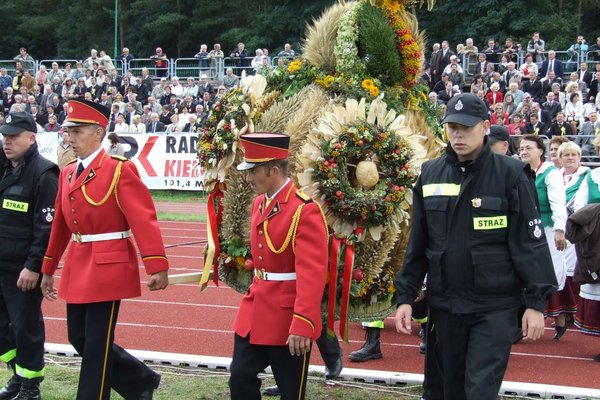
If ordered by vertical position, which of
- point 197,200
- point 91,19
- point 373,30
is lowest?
point 197,200

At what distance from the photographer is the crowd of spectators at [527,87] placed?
18250 mm

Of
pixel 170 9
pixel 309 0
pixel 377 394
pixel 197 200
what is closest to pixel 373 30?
pixel 377 394

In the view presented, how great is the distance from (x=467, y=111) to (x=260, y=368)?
184 centimetres

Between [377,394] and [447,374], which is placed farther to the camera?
[377,394]

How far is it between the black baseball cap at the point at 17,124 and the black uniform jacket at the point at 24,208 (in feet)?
0.57

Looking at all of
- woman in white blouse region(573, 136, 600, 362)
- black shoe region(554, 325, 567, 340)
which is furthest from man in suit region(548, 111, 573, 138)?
woman in white blouse region(573, 136, 600, 362)

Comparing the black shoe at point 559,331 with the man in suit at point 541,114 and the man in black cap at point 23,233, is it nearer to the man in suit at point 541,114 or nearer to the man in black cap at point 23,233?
the man in black cap at point 23,233

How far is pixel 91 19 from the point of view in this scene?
49.2 metres

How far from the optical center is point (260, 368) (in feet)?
17.0

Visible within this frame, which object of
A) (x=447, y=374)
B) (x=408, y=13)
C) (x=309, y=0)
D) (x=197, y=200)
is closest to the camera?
(x=447, y=374)

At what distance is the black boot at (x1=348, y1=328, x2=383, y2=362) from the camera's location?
768 cm

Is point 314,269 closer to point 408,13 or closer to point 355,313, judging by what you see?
point 355,313

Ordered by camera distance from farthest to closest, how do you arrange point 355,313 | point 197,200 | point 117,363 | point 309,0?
point 309,0 → point 197,200 → point 355,313 → point 117,363

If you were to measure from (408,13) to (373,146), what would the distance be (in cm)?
160
